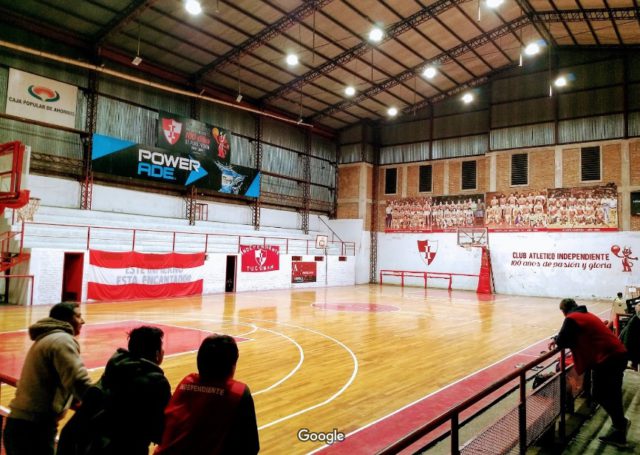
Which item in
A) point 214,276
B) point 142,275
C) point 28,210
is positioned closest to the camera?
point 28,210

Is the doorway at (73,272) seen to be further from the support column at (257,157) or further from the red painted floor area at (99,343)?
the support column at (257,157)

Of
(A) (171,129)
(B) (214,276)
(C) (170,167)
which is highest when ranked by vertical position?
(A) (171,129)

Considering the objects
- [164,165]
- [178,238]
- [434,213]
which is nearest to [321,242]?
[434,213]

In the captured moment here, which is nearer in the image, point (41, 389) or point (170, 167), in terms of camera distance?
point (41, 389)

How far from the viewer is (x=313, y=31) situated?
18.8 metres

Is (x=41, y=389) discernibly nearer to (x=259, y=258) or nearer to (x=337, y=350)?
(x=337, y=350)

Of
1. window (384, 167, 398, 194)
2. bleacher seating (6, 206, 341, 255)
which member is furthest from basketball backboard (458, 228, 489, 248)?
bleacher seating (6, 206, 341, 255)

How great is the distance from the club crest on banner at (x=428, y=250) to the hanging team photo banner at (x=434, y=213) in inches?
27.5

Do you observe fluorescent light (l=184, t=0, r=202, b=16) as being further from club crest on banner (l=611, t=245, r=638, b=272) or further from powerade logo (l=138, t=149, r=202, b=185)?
club crest on banner (l=611, t=245, r=638, b=272)

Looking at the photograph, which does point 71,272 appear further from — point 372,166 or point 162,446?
point 372,166

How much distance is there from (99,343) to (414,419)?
645 cm

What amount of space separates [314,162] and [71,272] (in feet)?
52.8

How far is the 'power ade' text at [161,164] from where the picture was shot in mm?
19516

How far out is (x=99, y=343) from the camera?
877 centimetres
